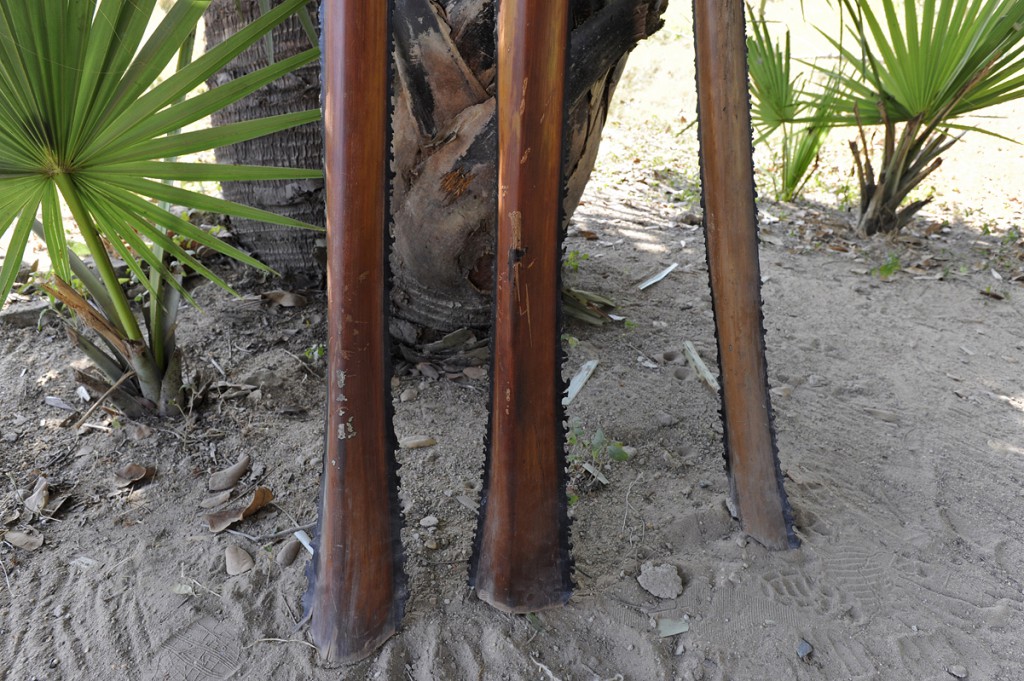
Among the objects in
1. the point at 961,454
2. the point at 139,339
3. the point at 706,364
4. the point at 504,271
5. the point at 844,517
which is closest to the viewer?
the point at 504,271

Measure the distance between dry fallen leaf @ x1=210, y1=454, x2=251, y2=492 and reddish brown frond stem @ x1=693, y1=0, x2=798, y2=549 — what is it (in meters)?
1.27

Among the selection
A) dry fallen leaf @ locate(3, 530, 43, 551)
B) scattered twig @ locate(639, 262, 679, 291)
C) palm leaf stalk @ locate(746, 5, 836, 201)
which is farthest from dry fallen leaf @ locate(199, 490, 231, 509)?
palm leaf stalk @ locate(746, 5, 836, 201)

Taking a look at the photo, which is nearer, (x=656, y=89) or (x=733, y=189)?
(x=733, y=189)

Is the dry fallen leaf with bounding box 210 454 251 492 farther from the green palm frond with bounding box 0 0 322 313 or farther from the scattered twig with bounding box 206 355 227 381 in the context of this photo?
the green palm frond with bounding box 0 0 322 313

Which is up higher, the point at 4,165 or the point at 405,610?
the point at 4,165

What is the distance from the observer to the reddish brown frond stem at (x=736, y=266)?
1428 millimetres

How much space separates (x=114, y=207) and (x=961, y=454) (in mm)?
2428

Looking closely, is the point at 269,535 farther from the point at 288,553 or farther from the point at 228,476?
the point at 228,476

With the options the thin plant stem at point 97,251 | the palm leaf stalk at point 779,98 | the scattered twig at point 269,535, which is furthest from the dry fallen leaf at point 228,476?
the palm leaf stalk at point 779,98

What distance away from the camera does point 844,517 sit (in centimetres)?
177

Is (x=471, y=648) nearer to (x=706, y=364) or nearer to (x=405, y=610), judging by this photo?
(x=405, y=610)

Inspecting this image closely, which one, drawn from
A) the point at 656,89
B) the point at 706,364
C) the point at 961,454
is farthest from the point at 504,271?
the point at 656,89

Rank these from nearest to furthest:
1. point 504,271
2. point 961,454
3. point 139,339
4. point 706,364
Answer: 1. point 504,271
2. point 139,339
3. point 961,454
4. point 706,364

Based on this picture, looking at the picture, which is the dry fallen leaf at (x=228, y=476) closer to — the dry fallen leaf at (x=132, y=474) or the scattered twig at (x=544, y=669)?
the dry fallen leaf at (x=132, y=474)
